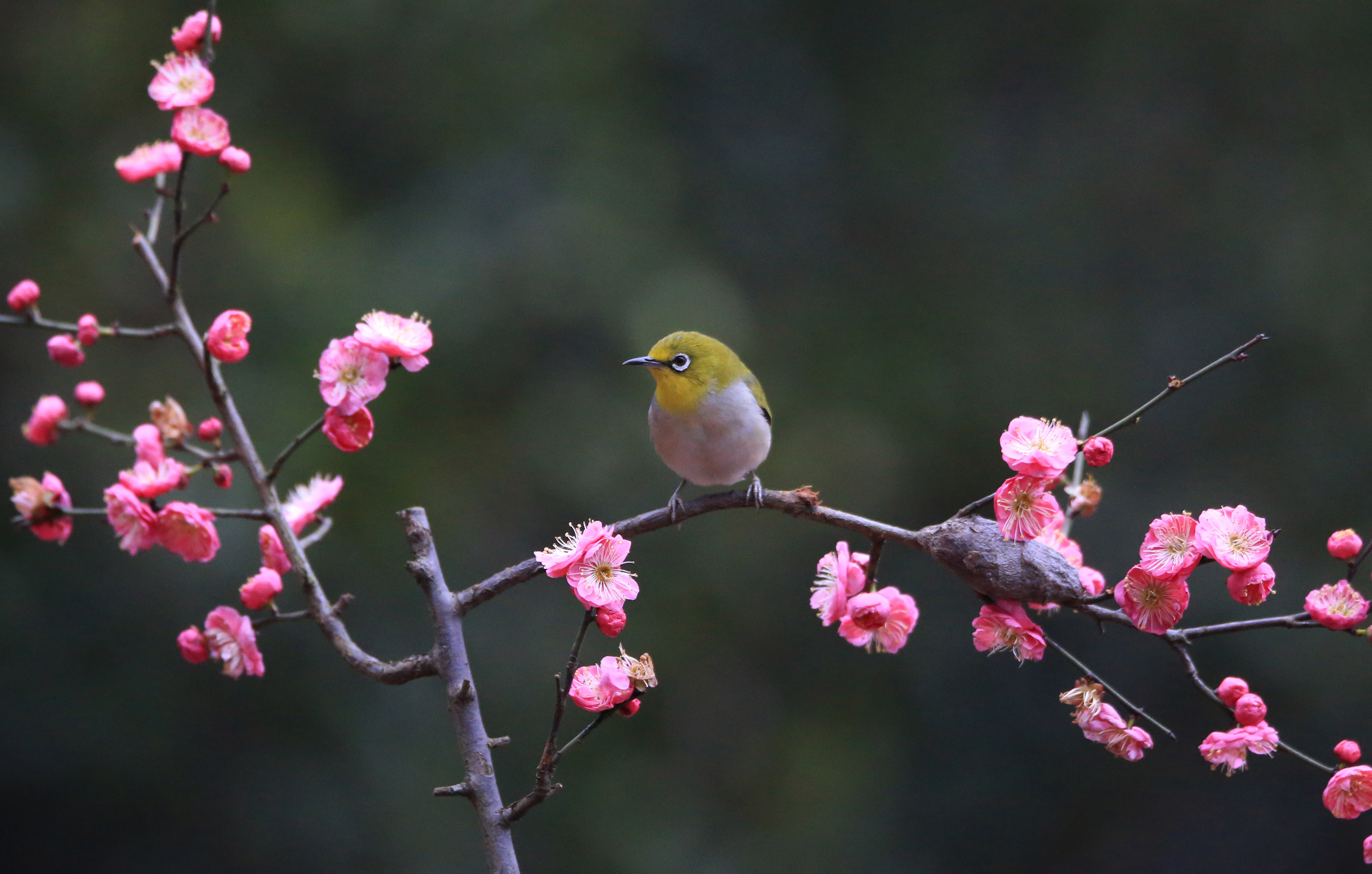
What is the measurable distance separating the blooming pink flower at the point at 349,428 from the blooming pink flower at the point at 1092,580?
2.60 feet

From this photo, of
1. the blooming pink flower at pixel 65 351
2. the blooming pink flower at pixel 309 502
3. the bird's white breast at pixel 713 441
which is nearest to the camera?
the blooming pink flower at pixel 65 351

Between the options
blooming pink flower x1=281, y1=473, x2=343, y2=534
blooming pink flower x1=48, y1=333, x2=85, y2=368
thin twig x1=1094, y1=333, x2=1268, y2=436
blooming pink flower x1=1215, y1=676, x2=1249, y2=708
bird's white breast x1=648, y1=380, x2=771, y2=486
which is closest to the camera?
thin twig x1=1094, y1=333, x2=1268, y2=436

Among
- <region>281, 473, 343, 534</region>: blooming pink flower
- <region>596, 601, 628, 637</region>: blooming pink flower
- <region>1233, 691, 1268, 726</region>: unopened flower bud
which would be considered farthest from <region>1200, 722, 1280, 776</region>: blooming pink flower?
<region>281, 473, 343, 534</region>: blooming pink flower

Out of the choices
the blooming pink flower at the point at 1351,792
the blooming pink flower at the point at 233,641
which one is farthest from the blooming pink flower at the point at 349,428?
the blooming pink flower at the point at 1351,792

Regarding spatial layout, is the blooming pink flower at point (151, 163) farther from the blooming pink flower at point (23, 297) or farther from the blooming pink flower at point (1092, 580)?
the blooming pink flower at point (1092, 580)

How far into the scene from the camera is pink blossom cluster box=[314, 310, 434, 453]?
44.7 inches

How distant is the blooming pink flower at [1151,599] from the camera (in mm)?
1031

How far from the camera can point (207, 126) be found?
1176mm

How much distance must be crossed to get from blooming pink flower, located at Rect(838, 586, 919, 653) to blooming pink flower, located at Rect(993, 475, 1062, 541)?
16 centimetres

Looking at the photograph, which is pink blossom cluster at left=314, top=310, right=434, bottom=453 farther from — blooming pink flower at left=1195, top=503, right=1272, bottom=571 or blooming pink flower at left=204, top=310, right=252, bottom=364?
Result: blooming pink flower at left=1195, top=503, right=1272, bottom=571

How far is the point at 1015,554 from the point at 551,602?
314cm

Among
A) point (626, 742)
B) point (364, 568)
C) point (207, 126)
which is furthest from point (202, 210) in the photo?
point (207, 126)

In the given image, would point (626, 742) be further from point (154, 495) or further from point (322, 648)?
point (154, 495)

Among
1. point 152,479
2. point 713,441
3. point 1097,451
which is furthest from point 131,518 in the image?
point 1097,451
